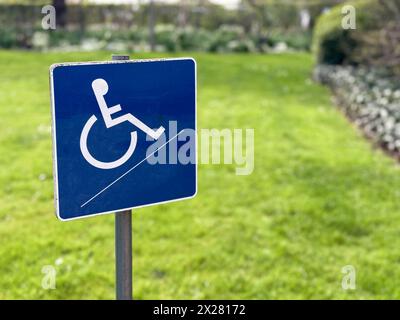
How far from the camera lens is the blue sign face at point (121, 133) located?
4.72 feet

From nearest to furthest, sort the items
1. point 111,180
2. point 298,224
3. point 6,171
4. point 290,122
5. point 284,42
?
point 111,180
point 298,224
point 6,171
point 290,122
point 284,42

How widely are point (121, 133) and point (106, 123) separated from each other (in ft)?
0.16

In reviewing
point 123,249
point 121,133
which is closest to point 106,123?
point 121,133

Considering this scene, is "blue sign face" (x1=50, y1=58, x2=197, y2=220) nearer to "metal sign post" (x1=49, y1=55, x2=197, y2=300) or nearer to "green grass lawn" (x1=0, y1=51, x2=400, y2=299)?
"metal sign post" (x1=49, y1=55, x2=197, y2=300)

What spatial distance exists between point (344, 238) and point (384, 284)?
62 cm

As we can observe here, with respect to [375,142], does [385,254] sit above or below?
below

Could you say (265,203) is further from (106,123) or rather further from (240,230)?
(106,123)

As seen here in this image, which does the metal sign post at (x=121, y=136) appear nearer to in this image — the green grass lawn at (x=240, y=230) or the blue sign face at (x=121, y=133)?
the blue sign face at (x=121, y=133)

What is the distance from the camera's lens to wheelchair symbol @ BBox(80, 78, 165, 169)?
4.78ft

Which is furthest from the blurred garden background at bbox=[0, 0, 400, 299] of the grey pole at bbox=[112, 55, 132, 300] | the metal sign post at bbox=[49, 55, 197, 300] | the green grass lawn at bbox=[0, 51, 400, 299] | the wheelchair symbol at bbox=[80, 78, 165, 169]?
the wheelchair symbol at bbox=[80, 78, 165, 169]

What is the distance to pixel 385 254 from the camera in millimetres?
3709

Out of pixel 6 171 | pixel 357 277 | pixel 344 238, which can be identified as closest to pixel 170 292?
pixel 357 277

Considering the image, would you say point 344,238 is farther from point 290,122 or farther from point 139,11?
point 139,11

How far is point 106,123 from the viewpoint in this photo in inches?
58.1
